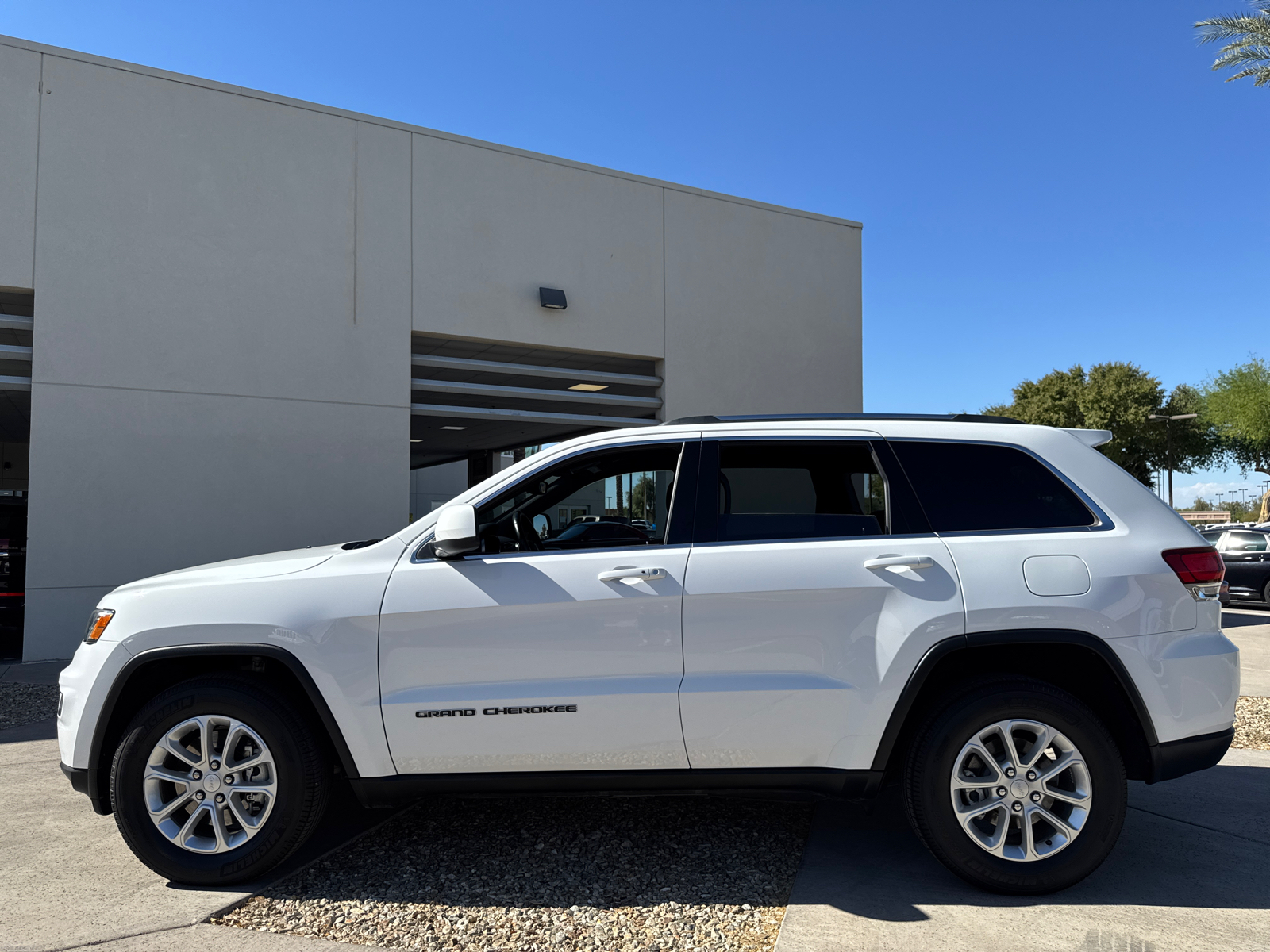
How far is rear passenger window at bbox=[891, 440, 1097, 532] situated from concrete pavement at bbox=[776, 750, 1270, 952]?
4.68 ft

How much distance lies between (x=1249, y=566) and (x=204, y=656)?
17.6 meters

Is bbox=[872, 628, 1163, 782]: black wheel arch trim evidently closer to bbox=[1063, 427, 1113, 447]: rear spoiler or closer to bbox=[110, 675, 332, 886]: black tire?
bbox=[1063, 427, 1113, 447]: rear spoiler

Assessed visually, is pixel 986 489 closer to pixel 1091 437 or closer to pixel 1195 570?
pixel 1091 437

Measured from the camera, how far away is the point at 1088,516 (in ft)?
11.5

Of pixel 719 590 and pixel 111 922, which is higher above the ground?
pixel 719 590

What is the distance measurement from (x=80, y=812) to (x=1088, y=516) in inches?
196

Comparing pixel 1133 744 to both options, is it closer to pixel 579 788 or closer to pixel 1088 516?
pixel 1088 516

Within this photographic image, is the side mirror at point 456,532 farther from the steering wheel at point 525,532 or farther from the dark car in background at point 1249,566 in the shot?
the dark car in background at point 1249,566

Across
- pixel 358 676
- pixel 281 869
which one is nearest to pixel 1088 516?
pixel 358 676

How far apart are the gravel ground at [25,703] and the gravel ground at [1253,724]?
8.47 meters

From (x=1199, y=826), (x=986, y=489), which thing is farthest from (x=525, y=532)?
(x=1199, y=826)

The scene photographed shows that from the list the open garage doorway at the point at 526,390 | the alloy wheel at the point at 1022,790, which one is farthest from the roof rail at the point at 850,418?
the open garage doorway at the point at 526,390

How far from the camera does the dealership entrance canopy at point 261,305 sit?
905 cm

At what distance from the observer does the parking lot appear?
3.06 metres
